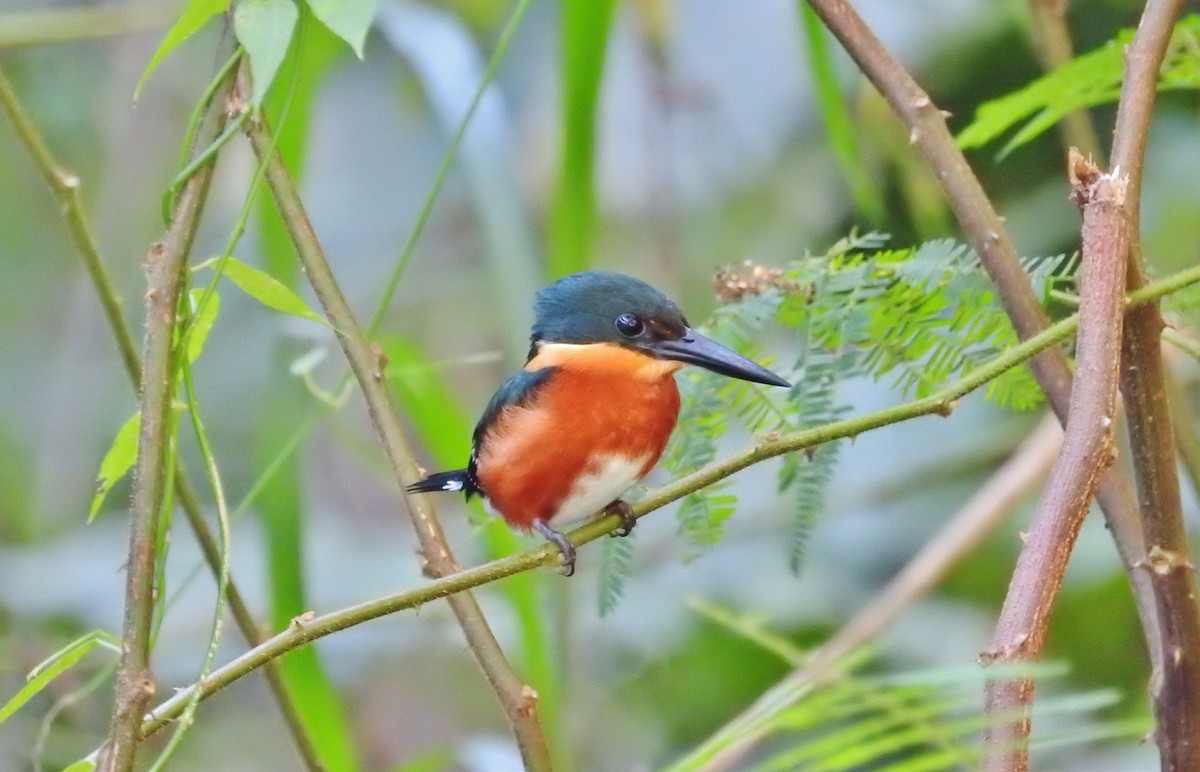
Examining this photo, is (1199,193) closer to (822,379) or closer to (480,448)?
(822,379)

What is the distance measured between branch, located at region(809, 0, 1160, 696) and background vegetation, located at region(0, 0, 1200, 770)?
32 mm

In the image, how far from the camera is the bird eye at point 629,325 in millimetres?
1091

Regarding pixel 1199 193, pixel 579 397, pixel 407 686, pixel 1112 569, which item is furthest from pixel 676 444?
pixel 407 686

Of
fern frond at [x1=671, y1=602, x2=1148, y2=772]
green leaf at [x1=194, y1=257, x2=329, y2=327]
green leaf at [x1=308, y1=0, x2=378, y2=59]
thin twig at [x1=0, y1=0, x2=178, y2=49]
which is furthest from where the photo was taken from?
thin twig at [x1=0, y1=0, x2=178, y2=49]

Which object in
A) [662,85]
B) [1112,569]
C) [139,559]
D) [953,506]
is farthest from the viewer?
[662,85]

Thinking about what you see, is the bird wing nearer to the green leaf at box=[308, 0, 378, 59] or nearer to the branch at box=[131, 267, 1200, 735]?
the branch at box=[131, 267, 1200, 735]

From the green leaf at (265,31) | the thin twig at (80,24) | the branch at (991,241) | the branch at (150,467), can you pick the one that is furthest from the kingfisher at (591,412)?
the thin twig at (80,24)

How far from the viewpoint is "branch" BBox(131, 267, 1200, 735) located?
2.07 ft

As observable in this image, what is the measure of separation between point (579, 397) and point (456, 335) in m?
2.11

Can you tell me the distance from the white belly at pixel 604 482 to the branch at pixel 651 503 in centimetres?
32

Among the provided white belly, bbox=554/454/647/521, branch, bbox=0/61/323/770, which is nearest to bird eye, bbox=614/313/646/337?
white belly, bbox=554/454/647/521

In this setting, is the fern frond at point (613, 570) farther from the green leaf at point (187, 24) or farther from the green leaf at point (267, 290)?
the green leaf at point (187, 24)

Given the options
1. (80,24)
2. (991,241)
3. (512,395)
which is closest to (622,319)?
(512,395)

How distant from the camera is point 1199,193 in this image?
2172 millimetres
